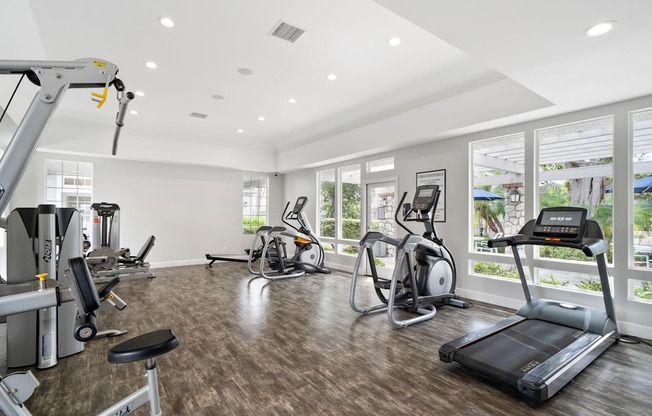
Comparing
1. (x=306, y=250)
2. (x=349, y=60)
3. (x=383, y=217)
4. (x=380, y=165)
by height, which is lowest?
(x=306, y=250)

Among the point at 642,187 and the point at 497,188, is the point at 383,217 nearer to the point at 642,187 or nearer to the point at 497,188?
the point at 497,188

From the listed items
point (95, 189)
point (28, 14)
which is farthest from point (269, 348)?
point (95, 189)

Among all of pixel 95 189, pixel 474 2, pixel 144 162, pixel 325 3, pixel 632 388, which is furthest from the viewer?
pixel 144 162

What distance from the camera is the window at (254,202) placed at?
926cm

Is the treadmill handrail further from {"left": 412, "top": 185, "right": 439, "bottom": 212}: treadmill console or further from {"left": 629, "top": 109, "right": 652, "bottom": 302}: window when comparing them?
{"left": 412, "top": 185, "right": 439, "bottom": 212}: treadmill console

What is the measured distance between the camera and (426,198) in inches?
179

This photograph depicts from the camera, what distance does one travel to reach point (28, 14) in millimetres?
3057

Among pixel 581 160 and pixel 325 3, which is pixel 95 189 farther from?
pixel 581 160

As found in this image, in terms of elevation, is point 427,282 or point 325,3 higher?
point 325,3

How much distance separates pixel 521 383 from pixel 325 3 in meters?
3.45

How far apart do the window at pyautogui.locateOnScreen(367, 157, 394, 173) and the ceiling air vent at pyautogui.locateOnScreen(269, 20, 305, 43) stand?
3.51 meters

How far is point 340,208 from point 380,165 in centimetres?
157

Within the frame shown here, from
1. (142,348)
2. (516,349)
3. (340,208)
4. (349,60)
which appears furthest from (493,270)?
(142,348)

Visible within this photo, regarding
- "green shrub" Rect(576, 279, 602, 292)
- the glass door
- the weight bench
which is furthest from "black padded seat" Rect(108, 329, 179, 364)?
the glass door
